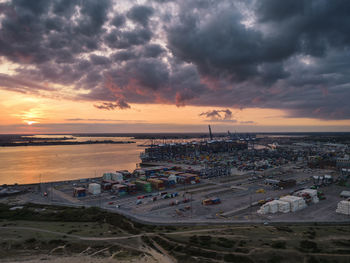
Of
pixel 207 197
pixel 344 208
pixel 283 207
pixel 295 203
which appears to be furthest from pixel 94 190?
pixel 344 208

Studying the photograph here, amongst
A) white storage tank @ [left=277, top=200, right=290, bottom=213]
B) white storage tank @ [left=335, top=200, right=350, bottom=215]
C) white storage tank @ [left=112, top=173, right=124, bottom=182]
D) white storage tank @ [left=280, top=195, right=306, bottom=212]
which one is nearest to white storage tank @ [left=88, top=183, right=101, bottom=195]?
white storage tank @ [left=112, top=173, right=124, bottom=182]

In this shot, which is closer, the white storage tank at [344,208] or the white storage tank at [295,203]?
the white storage tank at [344,208]

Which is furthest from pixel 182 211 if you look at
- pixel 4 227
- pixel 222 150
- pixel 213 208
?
pixel 222 150

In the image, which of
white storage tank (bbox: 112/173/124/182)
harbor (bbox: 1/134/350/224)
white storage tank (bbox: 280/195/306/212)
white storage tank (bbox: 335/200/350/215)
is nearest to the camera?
white storage tank (bbox: 335/200/350/215)

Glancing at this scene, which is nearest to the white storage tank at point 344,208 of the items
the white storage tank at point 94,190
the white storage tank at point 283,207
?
the white storage tank at point 283,207

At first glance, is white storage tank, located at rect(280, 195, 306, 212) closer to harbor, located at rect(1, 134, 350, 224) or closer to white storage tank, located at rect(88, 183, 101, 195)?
harbor, located at rect(1, 134, 350, 224)

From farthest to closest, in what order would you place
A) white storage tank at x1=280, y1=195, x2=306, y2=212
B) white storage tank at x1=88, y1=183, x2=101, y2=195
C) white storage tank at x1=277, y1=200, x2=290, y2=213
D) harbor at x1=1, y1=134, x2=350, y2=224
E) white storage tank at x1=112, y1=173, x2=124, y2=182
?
white storage tank at x1=112, y1=173, x2=124, y2=182
white storage tank at x1=88, y1=183, x2=101, y2=195
white storage tank at x1=280, y1=195, x2=306, y2=212
white storage tank at x1=277, y1=200, x2=290, y2=213
harbor at x1=1, y1=134, x2=350, y2=224

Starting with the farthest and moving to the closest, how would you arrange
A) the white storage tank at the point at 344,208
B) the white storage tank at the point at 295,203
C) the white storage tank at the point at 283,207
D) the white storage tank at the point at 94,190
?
the white storage tank at the point at 94,190, the white storage tank at the point at 295,203, the white storage tank at the point at 283,207, the white storage tank at the point at 344,208

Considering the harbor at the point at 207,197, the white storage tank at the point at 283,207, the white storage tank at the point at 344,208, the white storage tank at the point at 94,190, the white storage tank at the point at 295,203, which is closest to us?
the white storage tank at the point at 344,208

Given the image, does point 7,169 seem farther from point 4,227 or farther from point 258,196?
point 258,196

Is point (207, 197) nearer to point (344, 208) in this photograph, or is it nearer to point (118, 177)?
point (344, 208)

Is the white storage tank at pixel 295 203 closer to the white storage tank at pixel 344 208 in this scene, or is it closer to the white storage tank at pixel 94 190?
the white storage tank at pixel 344 208
